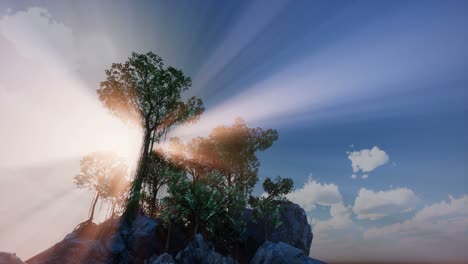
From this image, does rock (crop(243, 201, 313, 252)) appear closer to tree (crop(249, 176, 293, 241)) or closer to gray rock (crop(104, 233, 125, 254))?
tree (crop(249, 176, 293, 241))

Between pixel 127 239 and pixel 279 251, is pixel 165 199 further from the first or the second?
pixel 279 251

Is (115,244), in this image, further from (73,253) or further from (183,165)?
(183,165)

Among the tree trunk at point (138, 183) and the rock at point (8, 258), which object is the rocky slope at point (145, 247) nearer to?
the rock at point (8, 258)

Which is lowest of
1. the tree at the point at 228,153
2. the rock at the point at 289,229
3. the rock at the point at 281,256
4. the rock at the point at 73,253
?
the rock at the point at 73,253

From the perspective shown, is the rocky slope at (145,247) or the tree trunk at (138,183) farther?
the tree trunk at (138,183)

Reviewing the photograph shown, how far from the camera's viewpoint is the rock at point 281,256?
105 feet

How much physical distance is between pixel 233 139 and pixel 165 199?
17.0m

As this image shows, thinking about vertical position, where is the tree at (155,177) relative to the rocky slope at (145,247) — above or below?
above

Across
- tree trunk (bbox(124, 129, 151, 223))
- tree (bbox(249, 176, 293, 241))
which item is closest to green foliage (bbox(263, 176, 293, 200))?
tree (bbox(249, 176, 293, 241))

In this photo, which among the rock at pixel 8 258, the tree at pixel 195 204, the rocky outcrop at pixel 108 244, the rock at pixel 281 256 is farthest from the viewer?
the tree at pixel 195 204

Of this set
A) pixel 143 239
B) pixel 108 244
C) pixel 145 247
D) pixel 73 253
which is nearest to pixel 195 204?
pixel 143 239

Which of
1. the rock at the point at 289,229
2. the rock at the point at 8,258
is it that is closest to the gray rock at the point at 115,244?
the rock at the point at 8,258

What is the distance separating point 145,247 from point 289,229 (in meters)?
25.7

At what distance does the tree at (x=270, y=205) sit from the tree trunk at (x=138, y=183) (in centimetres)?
1988
